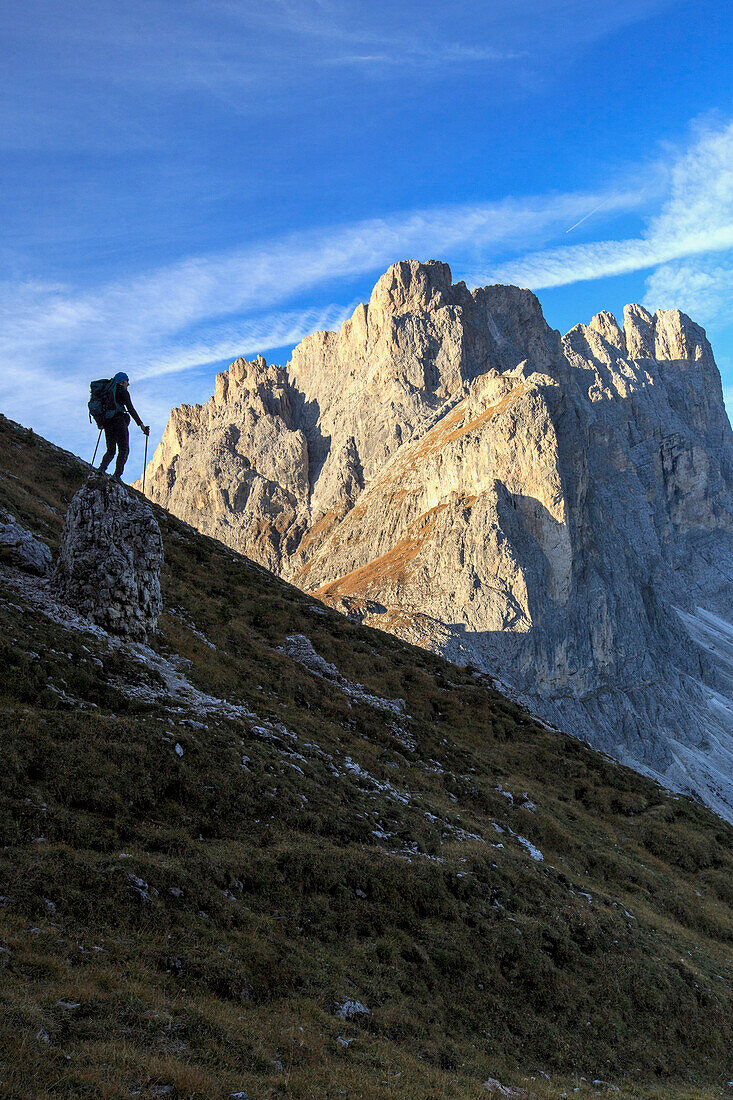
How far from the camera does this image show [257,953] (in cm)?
1216

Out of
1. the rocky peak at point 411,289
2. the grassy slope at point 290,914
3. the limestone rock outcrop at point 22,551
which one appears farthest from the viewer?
the rocky peak at point 411,289

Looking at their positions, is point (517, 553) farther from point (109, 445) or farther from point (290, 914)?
point (290, 914)

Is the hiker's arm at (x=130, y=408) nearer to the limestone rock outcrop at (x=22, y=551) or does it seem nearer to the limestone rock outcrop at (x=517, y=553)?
the limestone rock outcrop at (x=22, y=551)

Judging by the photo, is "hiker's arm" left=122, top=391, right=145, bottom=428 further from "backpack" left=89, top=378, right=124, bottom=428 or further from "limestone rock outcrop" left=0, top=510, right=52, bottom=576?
"limestone rock outcrop" left=0, top=510, right=52, bottom=576

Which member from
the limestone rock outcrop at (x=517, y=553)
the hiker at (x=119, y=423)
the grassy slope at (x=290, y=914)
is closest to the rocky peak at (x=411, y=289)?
the limestone rock outcrop at (x=517, y=553)

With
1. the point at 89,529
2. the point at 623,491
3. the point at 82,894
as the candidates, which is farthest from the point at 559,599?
the point at 82,894

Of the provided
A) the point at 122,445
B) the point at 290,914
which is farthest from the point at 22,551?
the point at 290,914

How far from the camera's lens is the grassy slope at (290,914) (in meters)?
9.40

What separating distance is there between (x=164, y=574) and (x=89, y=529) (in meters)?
12.1

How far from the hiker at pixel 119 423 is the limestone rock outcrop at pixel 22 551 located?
139 inches

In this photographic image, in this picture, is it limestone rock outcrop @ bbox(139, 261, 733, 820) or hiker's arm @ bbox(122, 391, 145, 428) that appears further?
limestone rock outcrop @ bbox(139, 261, 733, 820)

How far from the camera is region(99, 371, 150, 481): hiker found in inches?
865

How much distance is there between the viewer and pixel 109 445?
22.2 metres

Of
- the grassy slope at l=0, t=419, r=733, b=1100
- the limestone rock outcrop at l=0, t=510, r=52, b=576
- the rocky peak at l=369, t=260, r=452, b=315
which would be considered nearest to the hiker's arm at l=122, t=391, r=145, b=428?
the limestone rock outcrop at l=0, t=510, r=52, b=576
